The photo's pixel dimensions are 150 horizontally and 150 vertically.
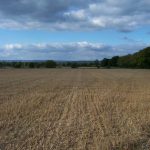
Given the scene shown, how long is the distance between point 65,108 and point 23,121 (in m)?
4.53

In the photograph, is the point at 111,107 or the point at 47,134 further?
the point at 111,107

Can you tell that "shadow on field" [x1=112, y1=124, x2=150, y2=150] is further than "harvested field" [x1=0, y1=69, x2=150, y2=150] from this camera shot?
No

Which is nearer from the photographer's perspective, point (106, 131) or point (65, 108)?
point (106, 131)

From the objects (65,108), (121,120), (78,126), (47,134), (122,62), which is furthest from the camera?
(122,62)

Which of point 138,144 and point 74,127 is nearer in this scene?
point 138,144

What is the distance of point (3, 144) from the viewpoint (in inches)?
421

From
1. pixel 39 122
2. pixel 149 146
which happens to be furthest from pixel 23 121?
pixel 149 146

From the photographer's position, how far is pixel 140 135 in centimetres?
1219

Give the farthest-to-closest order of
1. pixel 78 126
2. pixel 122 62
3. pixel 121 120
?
pixel 122 62 → pixel 121 120 → pixel 78 126

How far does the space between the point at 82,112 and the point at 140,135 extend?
5457 mm

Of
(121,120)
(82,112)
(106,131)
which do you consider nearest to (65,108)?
(82,112)

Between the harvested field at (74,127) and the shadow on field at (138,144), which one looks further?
the harvested field at (74,127)

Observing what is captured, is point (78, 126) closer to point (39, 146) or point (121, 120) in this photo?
point (121, 120)

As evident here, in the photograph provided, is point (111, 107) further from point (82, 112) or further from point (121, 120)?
point (121, 120)
